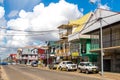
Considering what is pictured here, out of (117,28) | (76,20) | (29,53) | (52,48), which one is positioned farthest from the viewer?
(29,53)

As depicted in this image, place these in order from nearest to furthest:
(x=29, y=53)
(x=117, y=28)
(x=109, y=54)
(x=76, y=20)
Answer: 1. (x=117, y=28)
2. (x=109, y=54)
3. (x=76, y=20)
4. (x=29, y=53)

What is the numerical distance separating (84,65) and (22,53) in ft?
391

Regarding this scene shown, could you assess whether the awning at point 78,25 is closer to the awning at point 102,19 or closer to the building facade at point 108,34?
the awning at point 102,19

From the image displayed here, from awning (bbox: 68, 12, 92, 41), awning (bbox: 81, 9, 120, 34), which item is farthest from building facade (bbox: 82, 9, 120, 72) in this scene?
awning (bbox: 68, 12, 92, 41)

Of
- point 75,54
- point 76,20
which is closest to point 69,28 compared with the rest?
point 76,20

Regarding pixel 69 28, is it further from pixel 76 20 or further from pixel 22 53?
pixel 22 53

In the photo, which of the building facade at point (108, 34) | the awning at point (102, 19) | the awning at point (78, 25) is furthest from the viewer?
the awning at point (78, 25)

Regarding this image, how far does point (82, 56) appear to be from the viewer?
205ft

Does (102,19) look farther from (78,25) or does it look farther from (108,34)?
(78,25)

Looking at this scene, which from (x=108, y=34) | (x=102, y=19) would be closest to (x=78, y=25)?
(x=108, y=34)

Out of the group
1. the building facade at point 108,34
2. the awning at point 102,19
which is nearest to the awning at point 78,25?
the awning at point 102,19

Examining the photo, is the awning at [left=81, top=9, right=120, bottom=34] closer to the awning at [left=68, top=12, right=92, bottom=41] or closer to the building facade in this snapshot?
the building facade

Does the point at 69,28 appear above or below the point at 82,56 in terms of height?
above

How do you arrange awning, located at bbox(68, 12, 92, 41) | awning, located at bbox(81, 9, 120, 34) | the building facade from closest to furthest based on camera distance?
awning, located at bbox(81, 9, 120, 34), the building facade, awning, located at bbox(68, 12, 92, 41)
